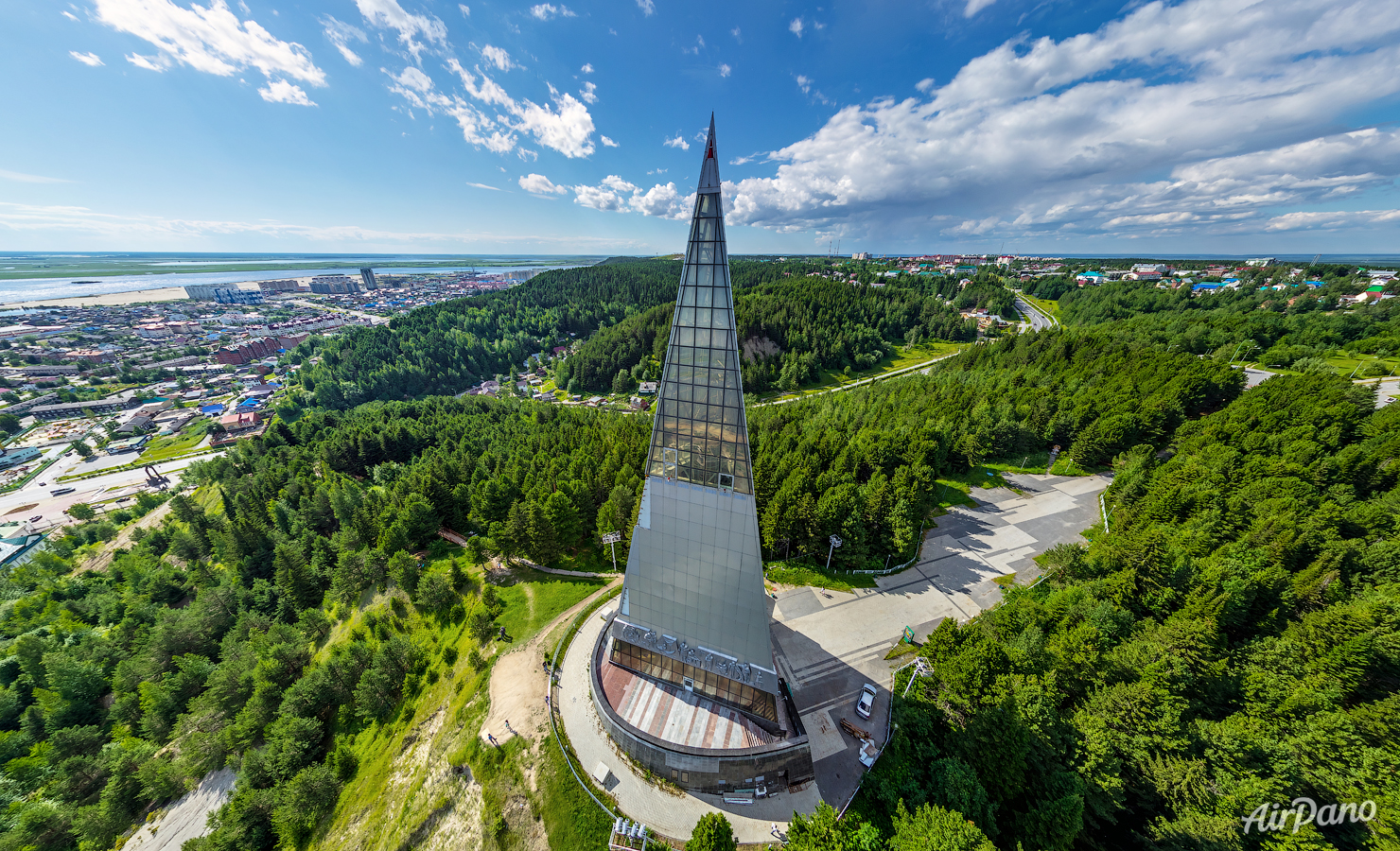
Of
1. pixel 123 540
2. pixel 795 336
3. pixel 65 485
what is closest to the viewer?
pixel 123 540

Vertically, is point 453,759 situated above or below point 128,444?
above

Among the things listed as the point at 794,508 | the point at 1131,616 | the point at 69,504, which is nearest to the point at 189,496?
the point at 69,504

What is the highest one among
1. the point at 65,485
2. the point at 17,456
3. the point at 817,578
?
the point at 817,578

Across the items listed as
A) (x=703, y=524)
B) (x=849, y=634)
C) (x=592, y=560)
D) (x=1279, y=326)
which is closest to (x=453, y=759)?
(x=592, y=560)

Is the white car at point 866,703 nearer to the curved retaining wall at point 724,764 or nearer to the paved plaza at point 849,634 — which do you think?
the paved plaza at point 849,634

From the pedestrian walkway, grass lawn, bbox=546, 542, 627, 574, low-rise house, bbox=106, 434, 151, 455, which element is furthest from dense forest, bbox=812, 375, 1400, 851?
low-rise house, bbox=106, 434, 151, 455

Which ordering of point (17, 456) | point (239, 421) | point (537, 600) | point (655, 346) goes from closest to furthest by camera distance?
point (537, 600)
point (17, 456)
point (239, 421)
point (655, 346)

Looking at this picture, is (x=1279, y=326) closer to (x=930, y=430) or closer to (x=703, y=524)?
(x=930, y=430)

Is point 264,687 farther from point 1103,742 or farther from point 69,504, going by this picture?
point 69,504
